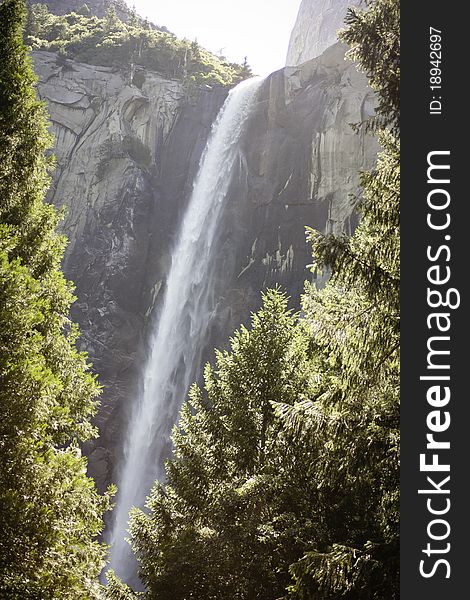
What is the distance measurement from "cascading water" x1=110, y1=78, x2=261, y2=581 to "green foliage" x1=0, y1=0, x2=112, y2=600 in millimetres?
18962

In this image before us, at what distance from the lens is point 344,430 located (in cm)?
430

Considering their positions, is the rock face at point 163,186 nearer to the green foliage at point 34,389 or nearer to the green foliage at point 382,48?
the green foliage at point 34,389

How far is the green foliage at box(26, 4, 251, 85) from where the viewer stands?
39406mm

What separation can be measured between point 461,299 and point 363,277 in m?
1.42

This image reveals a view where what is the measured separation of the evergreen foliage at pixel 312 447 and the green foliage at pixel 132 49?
34.1 m

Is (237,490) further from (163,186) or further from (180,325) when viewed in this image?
(163,186)

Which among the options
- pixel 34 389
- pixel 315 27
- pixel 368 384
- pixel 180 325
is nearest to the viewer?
pixel 368 384

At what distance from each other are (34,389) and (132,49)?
41.2 m

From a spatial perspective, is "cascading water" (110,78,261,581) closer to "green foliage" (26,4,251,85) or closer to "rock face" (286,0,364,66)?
"rock face" (286,0,364,66)

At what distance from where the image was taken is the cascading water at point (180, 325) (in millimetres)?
24906

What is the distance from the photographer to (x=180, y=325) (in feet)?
92.9

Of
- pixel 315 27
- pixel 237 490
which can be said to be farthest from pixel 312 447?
pixel 315 27

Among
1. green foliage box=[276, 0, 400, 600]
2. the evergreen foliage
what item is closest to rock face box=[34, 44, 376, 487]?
the evergreen foliage

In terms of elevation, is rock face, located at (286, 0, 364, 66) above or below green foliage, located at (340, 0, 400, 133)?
above
